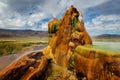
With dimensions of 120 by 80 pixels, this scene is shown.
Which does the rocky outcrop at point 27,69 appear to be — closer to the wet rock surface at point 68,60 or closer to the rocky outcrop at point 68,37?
the wet rock surface at point 68,60

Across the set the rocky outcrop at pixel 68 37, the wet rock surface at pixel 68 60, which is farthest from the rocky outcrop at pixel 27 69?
the rocky outcrop at pixel 68 37

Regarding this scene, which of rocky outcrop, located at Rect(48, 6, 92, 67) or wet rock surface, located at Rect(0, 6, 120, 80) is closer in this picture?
wet rock surface, located at Rect(0, 6, 120, 80)

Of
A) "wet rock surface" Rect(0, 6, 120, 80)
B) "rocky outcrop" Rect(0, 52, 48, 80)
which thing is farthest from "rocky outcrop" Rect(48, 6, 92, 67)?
"rocky outcrop" Rect(0, 52, 48, 80)

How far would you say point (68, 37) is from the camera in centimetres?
2711

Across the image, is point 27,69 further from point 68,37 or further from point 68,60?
point 68,37

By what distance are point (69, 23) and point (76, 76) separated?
30.6 ft

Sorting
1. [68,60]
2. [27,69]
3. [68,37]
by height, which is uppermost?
[68,37]

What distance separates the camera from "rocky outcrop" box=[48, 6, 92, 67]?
25375 mm

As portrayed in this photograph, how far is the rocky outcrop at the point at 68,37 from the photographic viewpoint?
25.4m

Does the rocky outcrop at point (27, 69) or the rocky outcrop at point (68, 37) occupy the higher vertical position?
the rocky outcrop at point (68, 37)

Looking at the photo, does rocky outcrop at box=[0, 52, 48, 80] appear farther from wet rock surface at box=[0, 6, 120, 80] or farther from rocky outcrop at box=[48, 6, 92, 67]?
rocky outcrop at box=[48, 6, 92, 67]

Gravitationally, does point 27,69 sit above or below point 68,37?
below

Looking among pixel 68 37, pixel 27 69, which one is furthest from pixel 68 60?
pixel 27 69

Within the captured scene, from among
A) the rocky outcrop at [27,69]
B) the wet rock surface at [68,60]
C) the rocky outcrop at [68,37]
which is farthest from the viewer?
the rocky outcrop at [68,37]
